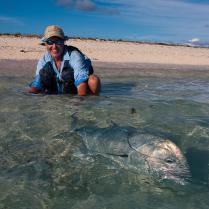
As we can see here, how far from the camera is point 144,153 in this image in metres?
3.27

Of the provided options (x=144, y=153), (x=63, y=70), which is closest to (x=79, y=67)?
(x=63, y=70)

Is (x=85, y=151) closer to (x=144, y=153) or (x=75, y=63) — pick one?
(x=144, y=153)

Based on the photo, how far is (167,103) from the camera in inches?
233

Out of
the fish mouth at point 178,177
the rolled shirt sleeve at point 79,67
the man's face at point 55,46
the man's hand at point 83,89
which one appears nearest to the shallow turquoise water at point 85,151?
the fish mouth at point 178,177

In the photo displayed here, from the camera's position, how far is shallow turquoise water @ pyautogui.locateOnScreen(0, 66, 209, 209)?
2.82m

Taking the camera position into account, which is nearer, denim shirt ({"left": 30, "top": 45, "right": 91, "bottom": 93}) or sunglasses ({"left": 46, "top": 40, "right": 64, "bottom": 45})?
sunglasses ({"left": 46, "top": 40, "right": 64, "bottom": 45})

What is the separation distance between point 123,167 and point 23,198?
2.86ft

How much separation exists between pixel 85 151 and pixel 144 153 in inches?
23.9

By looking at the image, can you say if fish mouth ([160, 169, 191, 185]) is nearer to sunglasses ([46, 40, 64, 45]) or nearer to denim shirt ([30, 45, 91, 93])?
denim shirt ([30, 45, 91, 93])

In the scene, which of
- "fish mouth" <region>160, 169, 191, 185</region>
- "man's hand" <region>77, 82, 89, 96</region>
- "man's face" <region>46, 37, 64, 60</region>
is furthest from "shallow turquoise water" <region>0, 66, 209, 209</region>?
"man's face" <region>46, 37, 64, 60</region>

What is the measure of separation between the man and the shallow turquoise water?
0.24 meters

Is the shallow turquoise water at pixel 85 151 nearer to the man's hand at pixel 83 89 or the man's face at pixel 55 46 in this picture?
the man's hand at pixel 83 89

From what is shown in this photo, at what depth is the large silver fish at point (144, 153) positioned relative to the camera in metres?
3.11

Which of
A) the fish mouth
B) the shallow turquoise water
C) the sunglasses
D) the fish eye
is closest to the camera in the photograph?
the shallow turquoise water
